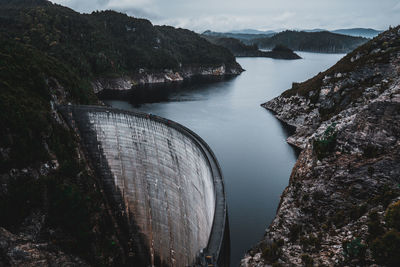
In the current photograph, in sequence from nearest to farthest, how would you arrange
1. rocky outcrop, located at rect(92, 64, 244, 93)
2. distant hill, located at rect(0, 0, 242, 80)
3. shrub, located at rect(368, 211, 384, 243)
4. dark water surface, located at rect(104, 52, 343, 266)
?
1. shrub, located at rect(368, 211, 384, 243)
2. dark water surface, located at rect(104, 52, 343, 266)
3. distant hill, located at rect(0, 0, 242, 80)
4. rocky outcrop, located at rect(92, 64, 244, 93)

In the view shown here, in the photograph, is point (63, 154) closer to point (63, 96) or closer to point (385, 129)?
point (63, 96)

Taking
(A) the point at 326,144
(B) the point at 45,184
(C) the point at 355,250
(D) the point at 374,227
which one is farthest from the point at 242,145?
(B) the point at 45,184

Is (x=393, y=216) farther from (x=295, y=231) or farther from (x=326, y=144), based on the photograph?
(x=326, y=144)

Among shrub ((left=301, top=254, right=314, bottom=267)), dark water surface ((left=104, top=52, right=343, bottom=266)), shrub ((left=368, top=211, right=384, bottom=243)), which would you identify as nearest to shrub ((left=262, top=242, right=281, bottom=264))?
shrub ((left=301, top=254, right=314, bottom=267))

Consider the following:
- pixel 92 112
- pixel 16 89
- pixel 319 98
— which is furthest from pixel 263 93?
pixel 16 89

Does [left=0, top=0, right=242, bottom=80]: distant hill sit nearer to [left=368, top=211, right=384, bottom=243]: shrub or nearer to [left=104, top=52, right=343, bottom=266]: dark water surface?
[left=104, top=52, right=343, bottom=266]: dark water surface

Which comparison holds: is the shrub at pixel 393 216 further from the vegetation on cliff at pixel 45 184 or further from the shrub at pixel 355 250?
the vegetation on cliff at pixel 45 184
